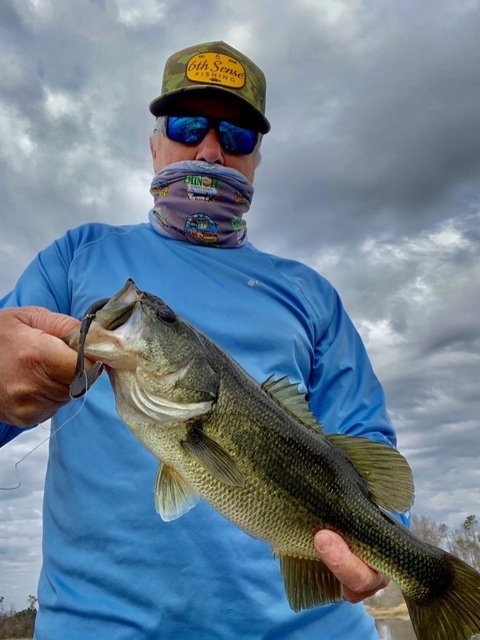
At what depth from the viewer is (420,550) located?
2.88 m

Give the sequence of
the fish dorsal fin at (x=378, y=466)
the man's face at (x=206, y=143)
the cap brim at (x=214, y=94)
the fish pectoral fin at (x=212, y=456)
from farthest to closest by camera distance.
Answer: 1. the man's face at (x=206, y=143)
2. the cap brim at (x=214, y=94)
3. the fish dorsal fin at (x=378, y=466)
4. the fish pectoral fin at (x=212, y=456)

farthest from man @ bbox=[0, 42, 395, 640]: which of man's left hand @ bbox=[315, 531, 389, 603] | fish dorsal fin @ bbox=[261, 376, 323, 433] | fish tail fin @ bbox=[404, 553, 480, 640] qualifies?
fish dorsal fin @ bbox=[261, 376, 323, 433]

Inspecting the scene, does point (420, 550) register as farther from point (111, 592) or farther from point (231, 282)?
point (231, 282)

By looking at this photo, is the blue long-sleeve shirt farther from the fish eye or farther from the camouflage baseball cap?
the camouflage baseball cap

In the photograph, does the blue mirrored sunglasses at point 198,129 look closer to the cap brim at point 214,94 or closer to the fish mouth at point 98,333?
the cap brim at point 214,94

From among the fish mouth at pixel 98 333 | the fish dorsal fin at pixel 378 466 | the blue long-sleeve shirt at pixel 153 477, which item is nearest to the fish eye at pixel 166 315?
the fish mouth at pixel 98 333

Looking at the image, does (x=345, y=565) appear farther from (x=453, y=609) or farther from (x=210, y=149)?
(x=210, y=149)

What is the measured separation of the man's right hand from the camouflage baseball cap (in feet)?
8.17

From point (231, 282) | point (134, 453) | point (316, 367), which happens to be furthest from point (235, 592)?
point (231, 282)

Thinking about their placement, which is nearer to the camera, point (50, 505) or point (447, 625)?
point (447, 625)

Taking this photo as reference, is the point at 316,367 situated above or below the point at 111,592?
above

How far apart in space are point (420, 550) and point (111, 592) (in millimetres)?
1447

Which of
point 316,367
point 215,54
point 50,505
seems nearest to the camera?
point 50,505

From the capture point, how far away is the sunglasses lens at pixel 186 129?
14.4ft
